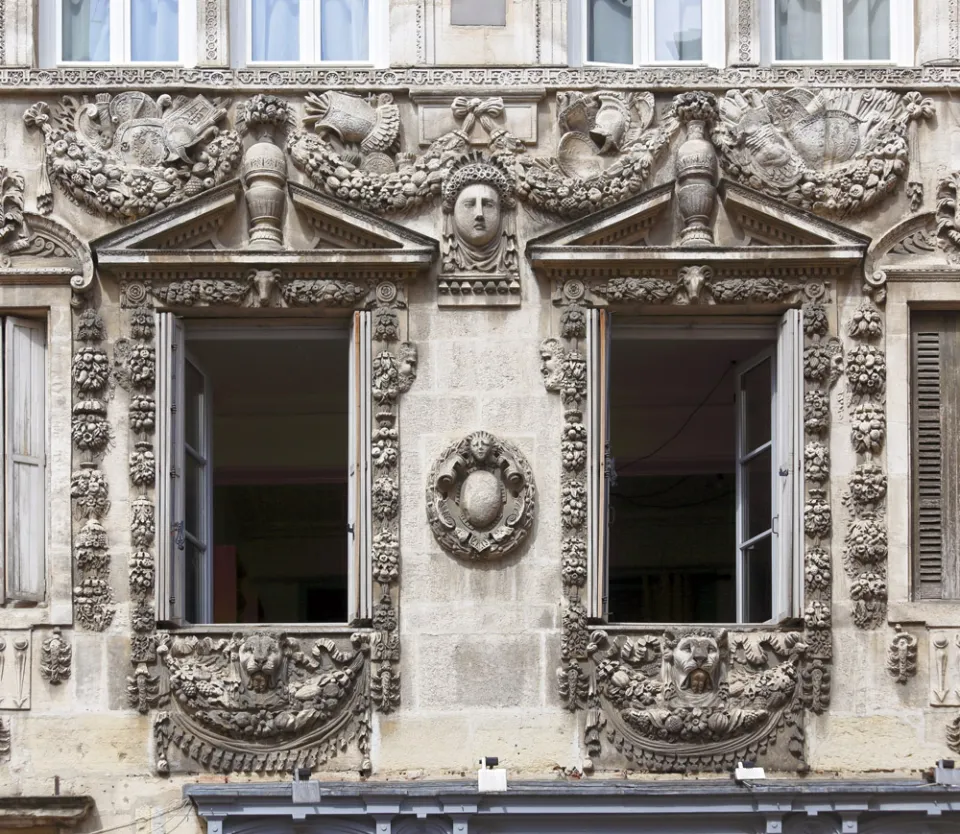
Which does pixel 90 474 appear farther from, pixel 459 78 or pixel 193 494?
pixel 459 78

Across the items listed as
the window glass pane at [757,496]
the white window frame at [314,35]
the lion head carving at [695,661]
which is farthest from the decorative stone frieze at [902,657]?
the white window frame at [314,35]

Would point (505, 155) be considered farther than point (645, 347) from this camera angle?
No

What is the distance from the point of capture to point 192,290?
17.5 m

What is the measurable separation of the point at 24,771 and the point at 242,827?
62.0 inches

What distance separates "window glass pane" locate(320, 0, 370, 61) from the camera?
59.7 feet

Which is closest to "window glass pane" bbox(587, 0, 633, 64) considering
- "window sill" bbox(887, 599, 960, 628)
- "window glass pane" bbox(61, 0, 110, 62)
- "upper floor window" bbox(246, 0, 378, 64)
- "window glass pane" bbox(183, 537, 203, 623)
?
"upper floor window" bbox(246, 0, 378, 64)

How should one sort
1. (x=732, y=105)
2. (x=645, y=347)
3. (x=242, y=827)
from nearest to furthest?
(x=242, y=827) → (x=732, y=105) → (x=645, y=347)

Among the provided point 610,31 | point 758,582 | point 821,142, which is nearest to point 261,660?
point 758,582

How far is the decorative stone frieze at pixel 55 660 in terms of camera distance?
1705cm

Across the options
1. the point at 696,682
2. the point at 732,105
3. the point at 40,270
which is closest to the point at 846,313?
the point at 732,105

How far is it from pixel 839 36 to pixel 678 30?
3.89 feet

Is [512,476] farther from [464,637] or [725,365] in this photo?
[725,365]

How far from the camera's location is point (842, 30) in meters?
18.3

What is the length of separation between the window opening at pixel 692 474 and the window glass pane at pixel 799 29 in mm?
2089
